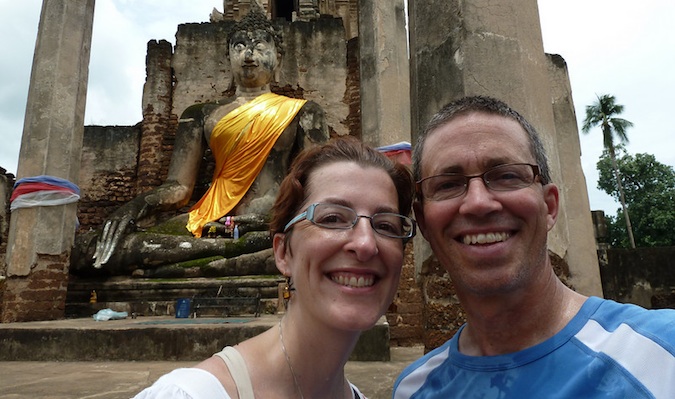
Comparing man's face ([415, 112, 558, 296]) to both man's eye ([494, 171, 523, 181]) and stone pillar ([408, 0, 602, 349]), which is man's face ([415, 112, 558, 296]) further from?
stone pillar ([408, 0, 602, 349])

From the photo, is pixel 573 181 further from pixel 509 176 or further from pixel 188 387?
pixel 188 387

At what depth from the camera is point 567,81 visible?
3.89 m

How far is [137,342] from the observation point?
140 inches

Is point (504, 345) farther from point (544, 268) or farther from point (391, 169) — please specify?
point (391, 169)

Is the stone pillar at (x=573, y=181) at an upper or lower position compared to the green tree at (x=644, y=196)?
lower

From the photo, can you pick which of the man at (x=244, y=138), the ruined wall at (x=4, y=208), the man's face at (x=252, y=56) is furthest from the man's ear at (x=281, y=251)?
the ruined wall at (x=4, y=208)

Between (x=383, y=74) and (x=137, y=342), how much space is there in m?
4.30

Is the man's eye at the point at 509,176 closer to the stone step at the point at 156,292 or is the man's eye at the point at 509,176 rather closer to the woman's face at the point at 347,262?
the woman's face at the point at 347,262

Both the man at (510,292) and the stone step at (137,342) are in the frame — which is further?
the stone step at (137,342)

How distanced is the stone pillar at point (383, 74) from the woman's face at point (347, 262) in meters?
4.59

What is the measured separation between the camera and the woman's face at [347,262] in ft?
3.53

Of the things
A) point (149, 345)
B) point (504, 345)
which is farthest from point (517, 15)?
point (149, 345)

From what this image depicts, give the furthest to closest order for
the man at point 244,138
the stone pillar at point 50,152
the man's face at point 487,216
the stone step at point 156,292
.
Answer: the man at point 244,138 < the stone step at point 156,292 < the stone pillar at point 50,152 < the man's face at point 487,216

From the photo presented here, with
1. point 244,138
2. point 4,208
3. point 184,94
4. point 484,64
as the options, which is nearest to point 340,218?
point 484,64
